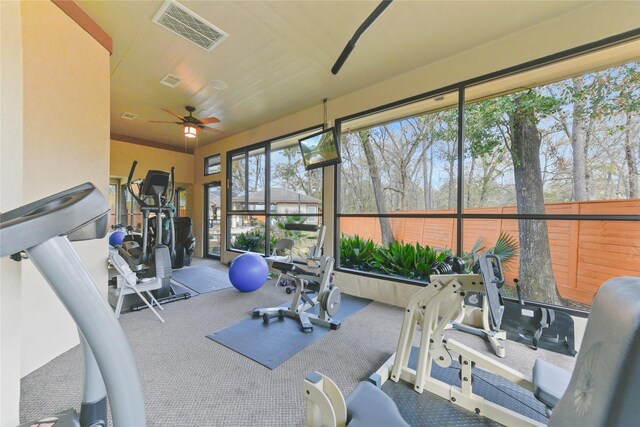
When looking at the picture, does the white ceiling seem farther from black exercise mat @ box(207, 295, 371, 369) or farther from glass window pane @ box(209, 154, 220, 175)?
black exercise mat @ box(207, 295, 371, 369)

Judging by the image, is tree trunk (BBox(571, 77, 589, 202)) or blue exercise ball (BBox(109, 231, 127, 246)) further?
blue exercise ball (BBox(109, 231, 127, 246))

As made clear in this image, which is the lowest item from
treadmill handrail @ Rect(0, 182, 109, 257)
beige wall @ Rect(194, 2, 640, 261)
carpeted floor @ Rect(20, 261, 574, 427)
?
carpeted floor @ Rect(20, 261, 574, 427)

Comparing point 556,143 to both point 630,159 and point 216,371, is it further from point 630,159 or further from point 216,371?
point 216,371

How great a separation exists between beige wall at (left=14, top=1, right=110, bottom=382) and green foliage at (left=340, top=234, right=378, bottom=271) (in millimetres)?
3302

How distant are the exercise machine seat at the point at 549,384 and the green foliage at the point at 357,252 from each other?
9.08 ft

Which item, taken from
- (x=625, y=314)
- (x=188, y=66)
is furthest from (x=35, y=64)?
(x=625, y=314)

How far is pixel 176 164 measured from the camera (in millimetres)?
7391

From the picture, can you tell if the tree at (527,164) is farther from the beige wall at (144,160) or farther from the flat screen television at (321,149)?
the beige wall at (144,160)

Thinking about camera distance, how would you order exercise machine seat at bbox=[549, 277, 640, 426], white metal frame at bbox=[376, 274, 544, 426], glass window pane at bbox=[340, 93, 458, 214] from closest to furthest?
exercise machine seat at bbox=[549, 277, 640, 426] < white metal frame at bbox=[376, 274, 544, 426] < glass window pane at bbox=[340, 93, 458, 214]

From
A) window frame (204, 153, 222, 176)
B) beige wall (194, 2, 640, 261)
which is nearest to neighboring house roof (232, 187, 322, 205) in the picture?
beige wall (194, 2, 640, 261)

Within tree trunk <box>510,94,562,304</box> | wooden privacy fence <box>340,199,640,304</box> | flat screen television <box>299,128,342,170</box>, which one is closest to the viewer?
wooden privacy fence <box>340,199,640,304</box>

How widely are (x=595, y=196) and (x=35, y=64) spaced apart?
5.27 m

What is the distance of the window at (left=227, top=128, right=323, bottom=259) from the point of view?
5195mm

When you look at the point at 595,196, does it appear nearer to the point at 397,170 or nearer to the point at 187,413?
the point at 397,170
